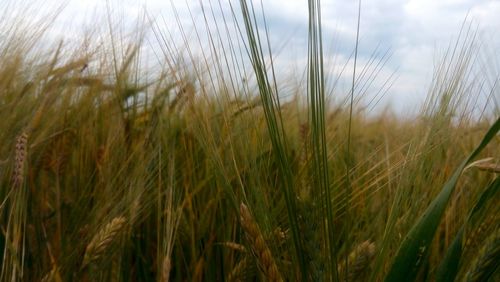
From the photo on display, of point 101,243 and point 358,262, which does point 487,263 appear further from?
point 101,243

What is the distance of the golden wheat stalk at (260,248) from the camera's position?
852 millimetres

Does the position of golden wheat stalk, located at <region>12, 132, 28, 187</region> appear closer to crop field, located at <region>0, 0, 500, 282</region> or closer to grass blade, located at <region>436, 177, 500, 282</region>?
crop field, located at <region>0, 0, 500, 282</region>

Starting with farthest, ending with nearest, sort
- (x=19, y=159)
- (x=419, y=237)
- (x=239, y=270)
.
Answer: (x=239, y=270) → (x=19, y=159) → (x=419, y=237)

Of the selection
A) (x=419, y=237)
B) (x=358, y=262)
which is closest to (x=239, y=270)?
(x=358, y=262)

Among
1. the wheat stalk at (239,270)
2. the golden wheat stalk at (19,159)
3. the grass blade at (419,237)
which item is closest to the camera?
the grass blade at (419,237)

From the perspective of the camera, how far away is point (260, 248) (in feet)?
2.81

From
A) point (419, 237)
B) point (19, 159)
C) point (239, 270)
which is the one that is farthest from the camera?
point (239, 270)

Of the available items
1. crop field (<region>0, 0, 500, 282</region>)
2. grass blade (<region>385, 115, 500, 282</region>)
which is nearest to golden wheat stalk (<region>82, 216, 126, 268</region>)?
crop field (<region>0, 0, 500, 282</region>)

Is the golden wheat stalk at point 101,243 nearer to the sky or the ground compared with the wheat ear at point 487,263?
nearer to the sky

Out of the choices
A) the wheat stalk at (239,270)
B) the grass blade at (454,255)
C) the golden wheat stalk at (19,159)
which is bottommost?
the wheat stalk at (239,270)

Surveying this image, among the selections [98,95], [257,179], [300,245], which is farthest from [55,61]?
[300,245]

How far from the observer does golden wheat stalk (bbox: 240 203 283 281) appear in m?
0.85

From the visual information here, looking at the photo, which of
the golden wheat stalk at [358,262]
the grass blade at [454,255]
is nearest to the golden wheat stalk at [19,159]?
the golden wheat stalk at [358,262]

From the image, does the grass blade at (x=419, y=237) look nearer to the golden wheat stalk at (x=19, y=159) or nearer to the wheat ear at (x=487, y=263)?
the wheat ear at (x=487, y=263)
